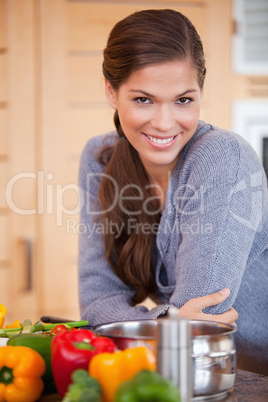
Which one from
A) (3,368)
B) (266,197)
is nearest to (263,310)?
(266,197)

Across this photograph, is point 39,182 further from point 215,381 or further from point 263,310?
point 215,381

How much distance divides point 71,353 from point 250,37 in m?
2.72

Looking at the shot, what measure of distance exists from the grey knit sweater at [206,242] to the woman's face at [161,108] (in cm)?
7

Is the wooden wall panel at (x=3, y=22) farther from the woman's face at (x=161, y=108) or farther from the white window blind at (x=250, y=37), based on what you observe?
the woman's face at (x=161, y=108)

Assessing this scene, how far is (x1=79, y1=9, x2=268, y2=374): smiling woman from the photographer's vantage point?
1.43 meters

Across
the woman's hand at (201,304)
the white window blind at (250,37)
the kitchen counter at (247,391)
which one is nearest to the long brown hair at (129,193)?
the woman's hand at (201,304)

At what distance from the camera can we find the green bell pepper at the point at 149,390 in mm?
679

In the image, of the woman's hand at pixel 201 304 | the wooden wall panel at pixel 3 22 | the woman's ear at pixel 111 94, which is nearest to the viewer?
the woman's hand at pixel 201 304

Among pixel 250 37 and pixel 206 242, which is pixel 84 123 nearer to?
pixel 250 37

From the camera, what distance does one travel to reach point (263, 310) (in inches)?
66.9

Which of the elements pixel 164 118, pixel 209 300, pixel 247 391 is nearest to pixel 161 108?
pixel 164 118

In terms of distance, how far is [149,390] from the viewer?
2.23ft

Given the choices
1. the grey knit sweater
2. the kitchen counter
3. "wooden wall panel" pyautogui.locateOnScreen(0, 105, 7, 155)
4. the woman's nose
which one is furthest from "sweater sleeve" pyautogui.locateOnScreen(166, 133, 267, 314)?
"wooden wall panel" pyautogui.locateOnScreen(0, 105, 7, 155)

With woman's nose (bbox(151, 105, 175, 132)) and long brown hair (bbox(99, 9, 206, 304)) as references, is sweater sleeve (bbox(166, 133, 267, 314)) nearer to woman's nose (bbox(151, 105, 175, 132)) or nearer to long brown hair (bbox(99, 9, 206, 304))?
woman's nose (bbox(151, 105, 175, 132))
